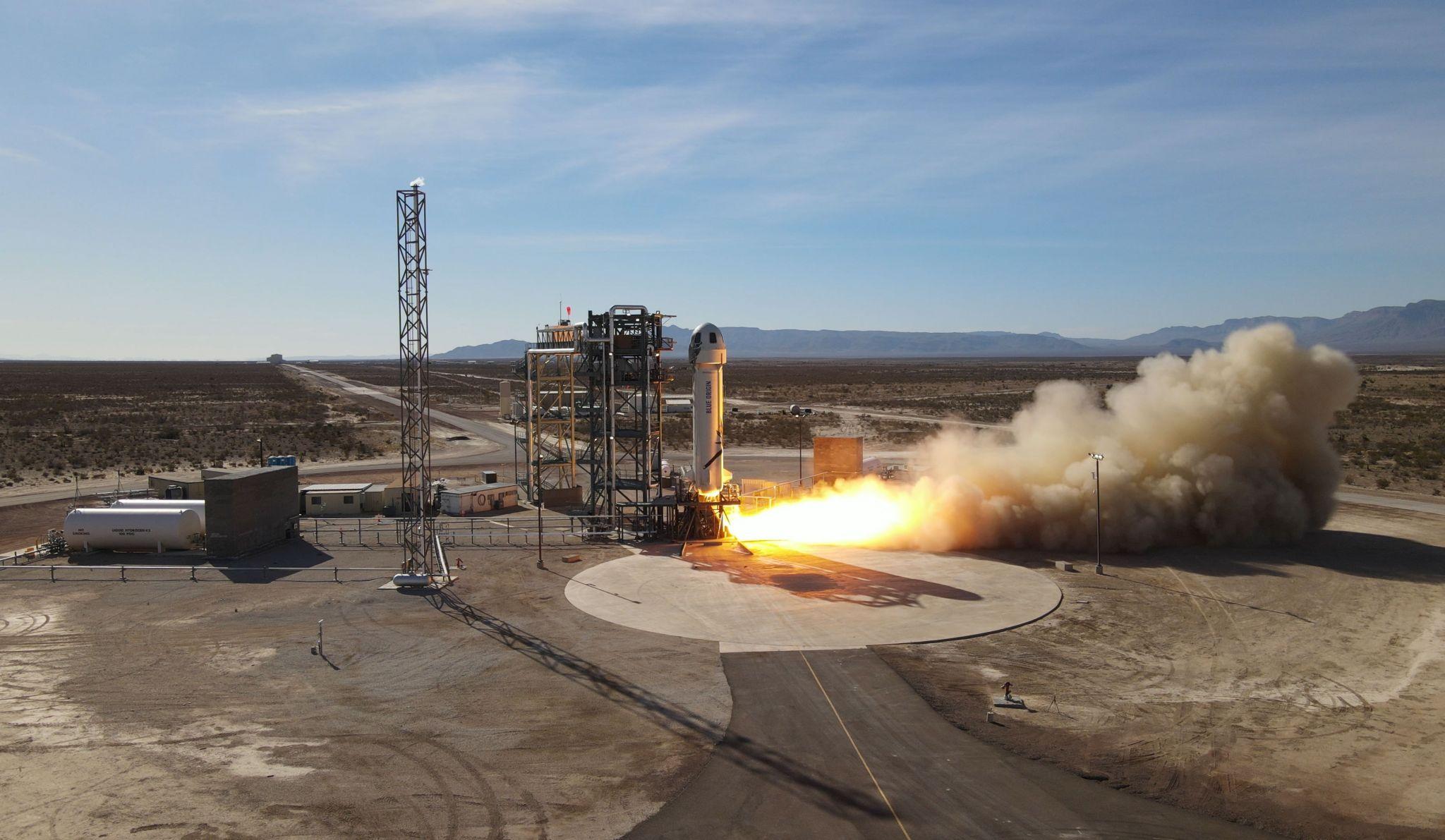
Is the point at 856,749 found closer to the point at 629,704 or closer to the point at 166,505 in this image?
the point at 629,704

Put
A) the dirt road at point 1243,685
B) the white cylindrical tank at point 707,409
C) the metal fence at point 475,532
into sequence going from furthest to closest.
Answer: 1. the white cylindrical tank at point 707,409
2. the metal fence at point 475,532
3. the dirt road at point 1243,685

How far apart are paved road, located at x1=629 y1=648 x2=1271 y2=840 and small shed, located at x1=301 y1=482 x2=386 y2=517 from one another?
105 ft

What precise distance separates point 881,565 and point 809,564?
2902mm

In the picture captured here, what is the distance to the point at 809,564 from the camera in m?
36.0

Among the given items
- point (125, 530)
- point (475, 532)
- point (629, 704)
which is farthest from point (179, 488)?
point (629, 704)

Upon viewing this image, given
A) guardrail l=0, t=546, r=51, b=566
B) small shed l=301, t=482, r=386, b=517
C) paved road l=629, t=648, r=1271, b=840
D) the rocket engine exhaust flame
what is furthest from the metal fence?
paved road l=629, t=648, r=1271, b=840

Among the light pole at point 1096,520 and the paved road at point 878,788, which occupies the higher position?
the light pole at point 1096,520

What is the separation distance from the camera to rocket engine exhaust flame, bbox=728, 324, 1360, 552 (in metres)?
37.8

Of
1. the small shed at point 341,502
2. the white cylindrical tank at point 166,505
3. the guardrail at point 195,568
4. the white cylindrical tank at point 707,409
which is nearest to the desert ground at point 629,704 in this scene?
the guardrail at point 195,568

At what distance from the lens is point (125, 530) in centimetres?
3803

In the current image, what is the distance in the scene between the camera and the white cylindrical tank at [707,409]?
42.0 meters

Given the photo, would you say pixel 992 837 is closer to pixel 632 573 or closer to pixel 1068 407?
pixel 632 573

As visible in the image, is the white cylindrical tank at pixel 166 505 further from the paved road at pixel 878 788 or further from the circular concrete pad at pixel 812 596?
the paved road at pixel 878 788

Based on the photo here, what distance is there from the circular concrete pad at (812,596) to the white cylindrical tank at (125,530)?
18.5 metres
